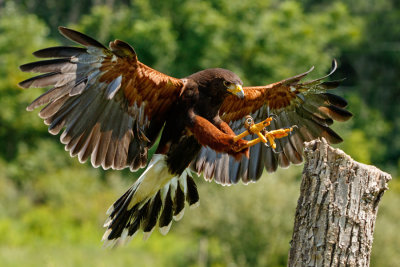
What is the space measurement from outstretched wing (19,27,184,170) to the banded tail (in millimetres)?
339

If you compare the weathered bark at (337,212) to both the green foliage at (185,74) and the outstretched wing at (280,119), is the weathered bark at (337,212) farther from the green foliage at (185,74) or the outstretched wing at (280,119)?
the green foliage at (185,74)

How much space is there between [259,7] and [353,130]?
7634mm

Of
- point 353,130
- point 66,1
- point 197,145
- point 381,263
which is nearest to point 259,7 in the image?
point 353,130

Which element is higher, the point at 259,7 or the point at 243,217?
the point at 259,7

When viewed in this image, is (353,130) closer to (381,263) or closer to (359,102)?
(359,102)

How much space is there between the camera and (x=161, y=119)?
6301 mm

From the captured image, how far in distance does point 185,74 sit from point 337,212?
66.6 ft

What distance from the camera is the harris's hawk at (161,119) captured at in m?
5.47

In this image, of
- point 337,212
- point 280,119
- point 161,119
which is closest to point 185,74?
point 280,119

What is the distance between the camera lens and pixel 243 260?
49.5 feet

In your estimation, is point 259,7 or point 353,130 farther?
point 353,130

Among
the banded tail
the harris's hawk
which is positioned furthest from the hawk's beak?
the banded tail

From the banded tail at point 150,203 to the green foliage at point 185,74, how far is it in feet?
26.4

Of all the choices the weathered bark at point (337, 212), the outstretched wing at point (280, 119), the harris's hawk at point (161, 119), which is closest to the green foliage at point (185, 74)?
the outstretched wing at point (280, 119)
